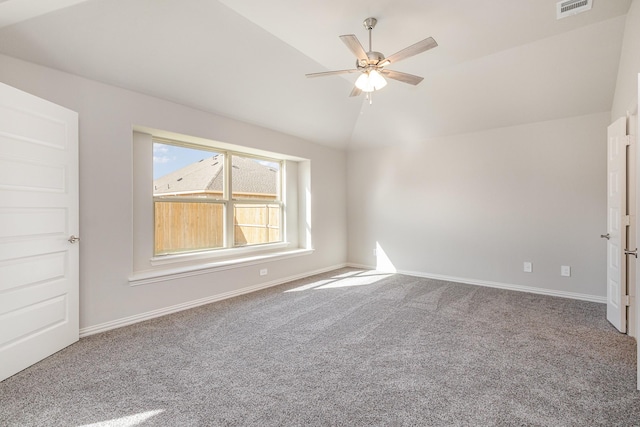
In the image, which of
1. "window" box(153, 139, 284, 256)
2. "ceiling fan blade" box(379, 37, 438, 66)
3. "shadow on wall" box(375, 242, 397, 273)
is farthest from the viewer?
"shadow on wall" box(375, 242, 397, 273)

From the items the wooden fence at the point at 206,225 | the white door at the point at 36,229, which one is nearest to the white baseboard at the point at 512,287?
the wooden fence at the point at 206,225

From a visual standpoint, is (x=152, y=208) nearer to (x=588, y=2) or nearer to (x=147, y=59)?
(x=147, y=59)

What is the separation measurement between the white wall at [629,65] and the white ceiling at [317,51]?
107 millimetres

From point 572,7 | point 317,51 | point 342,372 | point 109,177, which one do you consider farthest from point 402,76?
point 109,177

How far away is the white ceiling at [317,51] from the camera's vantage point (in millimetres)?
2492

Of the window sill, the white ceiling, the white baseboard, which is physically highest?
the white ceiling

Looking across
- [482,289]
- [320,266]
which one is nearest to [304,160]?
[320,266]

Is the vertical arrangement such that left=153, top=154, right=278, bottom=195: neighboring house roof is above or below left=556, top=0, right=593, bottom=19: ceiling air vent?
below

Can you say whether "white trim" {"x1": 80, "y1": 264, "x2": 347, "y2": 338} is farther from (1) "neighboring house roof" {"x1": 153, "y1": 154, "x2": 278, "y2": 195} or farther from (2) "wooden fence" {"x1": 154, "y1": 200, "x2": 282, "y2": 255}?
(1) "neighboring house roof" {"x1": 153, "y1": 154, "x2": 278, "y2": 195}

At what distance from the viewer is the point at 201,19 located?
2.71 metres

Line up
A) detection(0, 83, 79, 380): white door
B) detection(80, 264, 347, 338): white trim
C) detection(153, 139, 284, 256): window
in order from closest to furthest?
detection(0, 83, 79, 380): white door, detection(80, 264, 347, 338): white trim, detection(153, 139, 284, 256): window

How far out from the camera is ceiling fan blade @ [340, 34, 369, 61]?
217 cm

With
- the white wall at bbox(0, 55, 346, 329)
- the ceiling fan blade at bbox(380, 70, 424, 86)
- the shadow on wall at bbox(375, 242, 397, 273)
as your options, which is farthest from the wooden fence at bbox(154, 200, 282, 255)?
the ceiling fan blade at bbox(380, 70, 424, 86)

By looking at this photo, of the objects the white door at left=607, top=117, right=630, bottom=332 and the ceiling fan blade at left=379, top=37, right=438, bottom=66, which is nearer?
the ceiling fan blade at left=379, top=37, right=438, bottom=66
